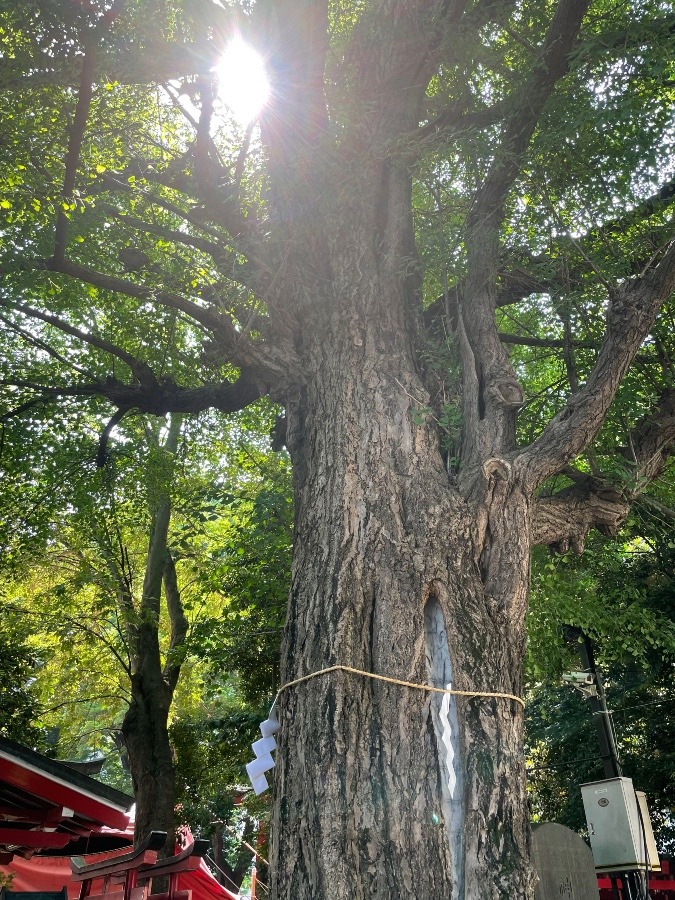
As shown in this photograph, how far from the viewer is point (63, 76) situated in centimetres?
630

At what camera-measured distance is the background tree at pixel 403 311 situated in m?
3.57

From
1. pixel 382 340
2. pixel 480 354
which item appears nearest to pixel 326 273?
pixel 382 340

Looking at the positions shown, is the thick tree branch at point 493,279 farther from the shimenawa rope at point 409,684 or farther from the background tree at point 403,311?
the shimenawa rope at point 409,684

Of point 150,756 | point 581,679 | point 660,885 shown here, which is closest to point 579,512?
point 581,679

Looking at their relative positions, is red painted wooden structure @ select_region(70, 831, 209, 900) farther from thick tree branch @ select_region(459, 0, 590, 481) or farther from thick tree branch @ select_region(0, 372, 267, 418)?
thick tree branch @ select_region(459, 0, 590, 481)

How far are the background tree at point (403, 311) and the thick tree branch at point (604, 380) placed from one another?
0.06 ft

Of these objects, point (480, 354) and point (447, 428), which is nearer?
point (447, 428)

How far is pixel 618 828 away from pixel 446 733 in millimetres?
4700

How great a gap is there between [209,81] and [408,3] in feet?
6.88

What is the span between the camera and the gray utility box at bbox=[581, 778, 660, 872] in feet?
23.0

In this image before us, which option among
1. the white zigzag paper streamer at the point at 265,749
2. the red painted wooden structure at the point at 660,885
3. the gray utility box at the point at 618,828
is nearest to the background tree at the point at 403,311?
the white zigzag paper streamer at the point at 265,749

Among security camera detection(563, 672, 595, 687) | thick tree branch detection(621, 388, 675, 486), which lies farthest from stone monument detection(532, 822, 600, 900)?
thick tree branch detection(621, 388, 675, 486)

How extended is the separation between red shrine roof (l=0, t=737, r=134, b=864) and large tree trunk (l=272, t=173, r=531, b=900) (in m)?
4.84

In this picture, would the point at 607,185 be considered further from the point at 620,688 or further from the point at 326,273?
the point at 620,688
